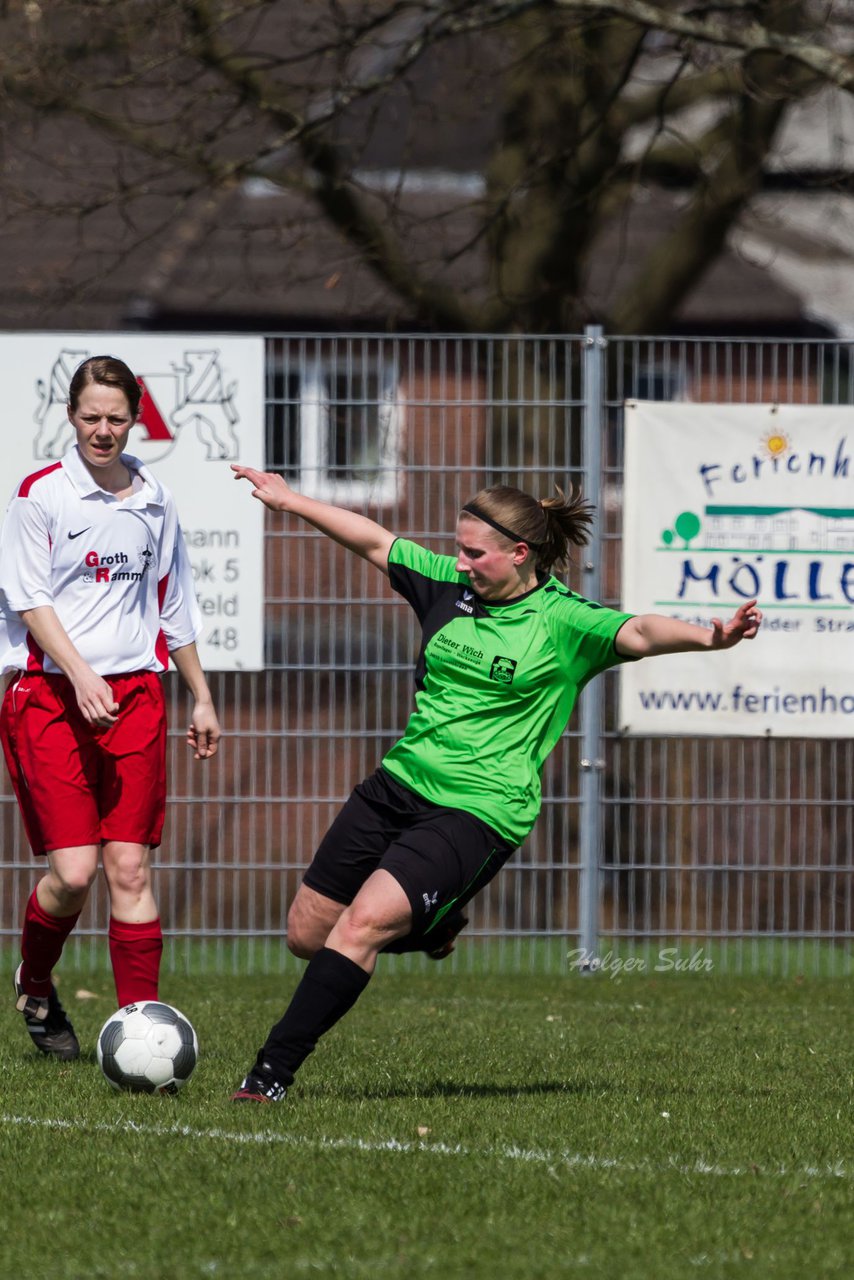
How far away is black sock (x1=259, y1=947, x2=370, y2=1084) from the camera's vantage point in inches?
213

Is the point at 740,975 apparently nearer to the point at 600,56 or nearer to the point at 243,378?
the point at 243,378

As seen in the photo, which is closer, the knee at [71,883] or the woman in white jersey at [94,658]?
the woman in white jersey at [94,658]

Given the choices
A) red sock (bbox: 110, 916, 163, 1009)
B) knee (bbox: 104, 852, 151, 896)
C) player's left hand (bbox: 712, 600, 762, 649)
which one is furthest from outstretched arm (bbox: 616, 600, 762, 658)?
red sock (bbox: 110, 916, 163, 1009)

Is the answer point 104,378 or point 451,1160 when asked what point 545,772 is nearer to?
point 104,378

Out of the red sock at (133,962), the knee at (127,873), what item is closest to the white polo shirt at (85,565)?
the knee at (127,873)

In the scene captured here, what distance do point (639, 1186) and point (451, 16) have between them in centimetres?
908

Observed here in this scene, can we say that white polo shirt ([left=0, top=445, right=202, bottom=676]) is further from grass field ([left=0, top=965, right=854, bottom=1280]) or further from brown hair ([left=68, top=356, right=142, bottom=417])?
grass field ([left=0, top=965, right=854, bottom=1280])

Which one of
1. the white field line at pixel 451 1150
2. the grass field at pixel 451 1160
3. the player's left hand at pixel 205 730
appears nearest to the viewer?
the grass field at pixel 451 1160

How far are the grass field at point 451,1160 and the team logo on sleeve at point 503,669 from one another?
1.31 m

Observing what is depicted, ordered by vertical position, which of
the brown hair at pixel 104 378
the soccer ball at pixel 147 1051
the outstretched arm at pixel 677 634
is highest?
the brown hair at pixel 104 378

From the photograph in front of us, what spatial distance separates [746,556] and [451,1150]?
16.4ft

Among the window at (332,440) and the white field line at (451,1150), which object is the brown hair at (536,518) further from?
the window at (332,440)

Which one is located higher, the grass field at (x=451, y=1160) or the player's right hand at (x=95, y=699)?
the player's right hand at (x=95, y=699)

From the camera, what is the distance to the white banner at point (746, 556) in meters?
9.37
